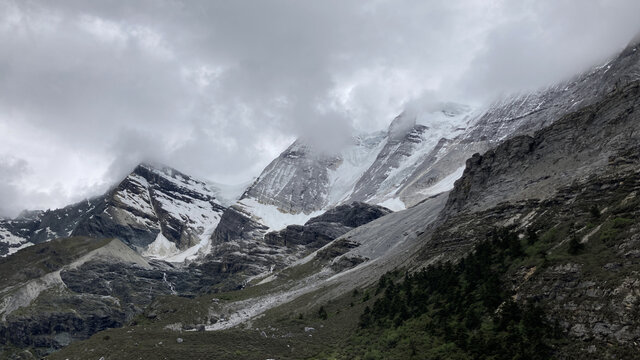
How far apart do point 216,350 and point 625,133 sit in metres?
65.2

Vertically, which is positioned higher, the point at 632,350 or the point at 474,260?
the point at 474,260

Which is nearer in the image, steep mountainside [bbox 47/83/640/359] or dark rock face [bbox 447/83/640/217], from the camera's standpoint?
steep mountainside [bbox 47/83/640/359]

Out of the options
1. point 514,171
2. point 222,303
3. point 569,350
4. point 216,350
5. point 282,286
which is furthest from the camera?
point 282,286

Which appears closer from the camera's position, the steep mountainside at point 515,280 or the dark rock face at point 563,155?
the steep mountainside at point 515,280

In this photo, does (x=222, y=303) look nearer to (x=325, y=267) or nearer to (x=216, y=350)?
(x=325, y=267)

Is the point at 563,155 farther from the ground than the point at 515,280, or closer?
farther from the ground

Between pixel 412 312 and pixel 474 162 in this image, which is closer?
pixel 412 312

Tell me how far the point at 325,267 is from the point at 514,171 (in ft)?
253

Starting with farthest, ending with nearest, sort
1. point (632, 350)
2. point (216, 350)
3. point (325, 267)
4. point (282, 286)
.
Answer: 1. point (325, 267)
2. point (282, 286)
3. point (216, 350)
4. point (632, 350)

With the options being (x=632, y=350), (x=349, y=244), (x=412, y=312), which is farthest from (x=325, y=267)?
(x=632, y=350)

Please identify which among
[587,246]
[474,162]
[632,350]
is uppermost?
[474,162]

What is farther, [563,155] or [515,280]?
[563,155]

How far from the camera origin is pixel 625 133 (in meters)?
76.2

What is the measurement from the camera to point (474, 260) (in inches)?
2766
